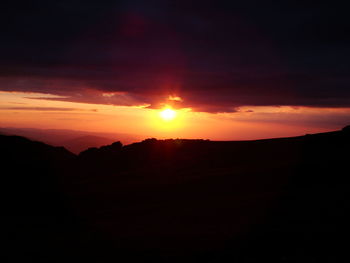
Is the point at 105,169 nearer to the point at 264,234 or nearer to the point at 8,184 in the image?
the point at 8,184

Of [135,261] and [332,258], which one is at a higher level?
[332,258]

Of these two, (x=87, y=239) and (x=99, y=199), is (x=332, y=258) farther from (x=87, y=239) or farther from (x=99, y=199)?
(x=99, y=199)

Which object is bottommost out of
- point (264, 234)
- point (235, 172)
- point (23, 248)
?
point (23, 248)

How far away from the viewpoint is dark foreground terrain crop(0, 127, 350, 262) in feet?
41.5

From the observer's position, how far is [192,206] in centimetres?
1844

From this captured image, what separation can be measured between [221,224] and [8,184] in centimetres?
1955

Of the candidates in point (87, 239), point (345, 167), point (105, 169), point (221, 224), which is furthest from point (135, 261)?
point (105, 169)

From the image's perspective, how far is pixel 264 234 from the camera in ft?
43.8

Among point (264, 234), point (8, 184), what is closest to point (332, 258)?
point (264, 234)

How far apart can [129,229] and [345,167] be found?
15343 millimetres

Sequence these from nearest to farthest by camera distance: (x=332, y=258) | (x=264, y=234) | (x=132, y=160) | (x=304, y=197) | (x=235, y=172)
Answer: (x=332, y=258) → (x=264, y=234) → (x=304, y=197) → (x=235, y=172) → (x=132, y=160)

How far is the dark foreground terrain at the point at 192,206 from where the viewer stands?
41.5 ft

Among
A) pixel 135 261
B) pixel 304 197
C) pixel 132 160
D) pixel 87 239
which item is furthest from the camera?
pixel 132 160

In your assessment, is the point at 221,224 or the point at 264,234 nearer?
the point at 264,234
